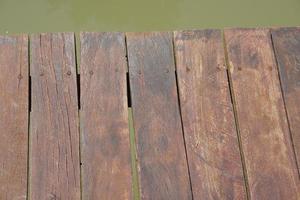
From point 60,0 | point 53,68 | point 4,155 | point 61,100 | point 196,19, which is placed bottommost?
point 4,155

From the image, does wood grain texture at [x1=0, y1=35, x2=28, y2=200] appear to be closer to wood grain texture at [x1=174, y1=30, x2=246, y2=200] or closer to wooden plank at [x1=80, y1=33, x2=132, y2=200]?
wooden plank at [x1=80, y1=33, x2=132, y2=200]

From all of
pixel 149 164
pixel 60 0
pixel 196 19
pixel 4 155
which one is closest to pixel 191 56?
pixel 149 164

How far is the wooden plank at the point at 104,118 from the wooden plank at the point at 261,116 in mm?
477

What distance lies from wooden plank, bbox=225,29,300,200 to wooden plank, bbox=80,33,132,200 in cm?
48

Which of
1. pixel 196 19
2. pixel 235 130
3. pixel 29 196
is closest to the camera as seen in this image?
pixel 29 196

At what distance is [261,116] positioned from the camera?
206cm

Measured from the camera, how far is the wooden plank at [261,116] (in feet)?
6.35

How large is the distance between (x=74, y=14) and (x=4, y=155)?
8.37 feet

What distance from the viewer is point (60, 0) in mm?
4395

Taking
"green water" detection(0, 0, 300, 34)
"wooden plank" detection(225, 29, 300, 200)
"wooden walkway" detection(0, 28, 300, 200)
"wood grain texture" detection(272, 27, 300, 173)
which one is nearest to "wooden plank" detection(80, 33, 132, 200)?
"wooden walkway" detection(0, 28, 300, 200)

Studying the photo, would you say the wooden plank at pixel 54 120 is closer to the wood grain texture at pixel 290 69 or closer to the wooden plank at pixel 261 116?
the wooden plank at pixel 261 116

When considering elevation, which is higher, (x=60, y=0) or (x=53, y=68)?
(x=60, y=0)

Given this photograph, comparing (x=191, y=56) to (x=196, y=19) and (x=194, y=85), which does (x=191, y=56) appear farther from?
(x=196, y=19)

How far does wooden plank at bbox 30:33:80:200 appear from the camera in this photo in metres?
1.91
